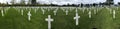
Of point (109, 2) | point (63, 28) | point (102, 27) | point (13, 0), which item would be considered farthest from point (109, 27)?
point (13, 0)

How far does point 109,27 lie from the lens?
12.9 m

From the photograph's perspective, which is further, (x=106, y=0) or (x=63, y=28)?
(x=106, y=0)

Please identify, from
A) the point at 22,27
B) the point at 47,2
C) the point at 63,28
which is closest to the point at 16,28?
the point at 22,27

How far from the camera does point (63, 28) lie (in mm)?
12766

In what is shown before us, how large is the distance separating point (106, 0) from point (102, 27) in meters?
32.8

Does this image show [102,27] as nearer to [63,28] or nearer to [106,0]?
[63,28]

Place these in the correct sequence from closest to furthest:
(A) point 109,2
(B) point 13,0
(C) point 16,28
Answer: (C) point 16,28 < (A) point 109,2 < (B) point 13,0

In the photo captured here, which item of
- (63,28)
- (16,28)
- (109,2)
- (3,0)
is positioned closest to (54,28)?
(63,28)

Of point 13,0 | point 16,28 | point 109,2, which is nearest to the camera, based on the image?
point 16,28

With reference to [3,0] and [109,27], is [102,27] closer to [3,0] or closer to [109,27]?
[109,27]

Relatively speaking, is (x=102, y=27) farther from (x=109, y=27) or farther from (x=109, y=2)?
(x=109, y=2)

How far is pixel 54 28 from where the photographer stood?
42.2 feet

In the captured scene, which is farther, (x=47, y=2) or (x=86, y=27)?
(x=47, y=2)

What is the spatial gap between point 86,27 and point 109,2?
3089cm
